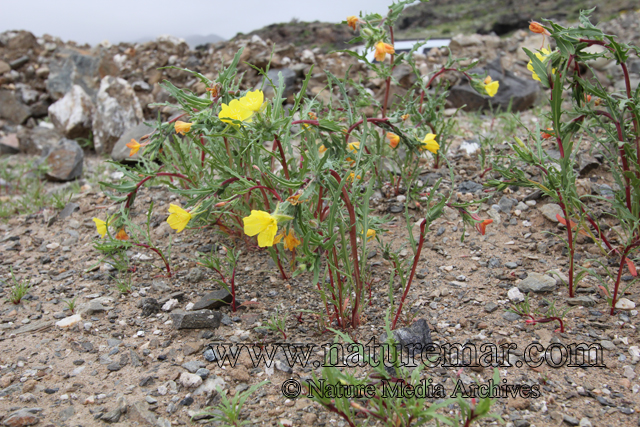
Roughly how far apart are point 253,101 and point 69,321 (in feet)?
4.01

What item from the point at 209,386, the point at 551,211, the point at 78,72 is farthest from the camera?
the point at 78,72

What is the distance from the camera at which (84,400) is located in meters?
1.36

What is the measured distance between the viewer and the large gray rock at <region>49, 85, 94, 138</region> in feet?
15.9

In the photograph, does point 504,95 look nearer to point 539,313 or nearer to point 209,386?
point 539,313

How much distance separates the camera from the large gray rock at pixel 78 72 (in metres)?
5.79

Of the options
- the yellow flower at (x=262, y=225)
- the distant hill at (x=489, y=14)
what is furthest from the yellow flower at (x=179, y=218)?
the distant hill at (x=489, y=14)

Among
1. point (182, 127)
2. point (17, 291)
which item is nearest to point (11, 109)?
point (17, 291)

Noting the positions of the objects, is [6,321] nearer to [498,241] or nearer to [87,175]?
[498,241]

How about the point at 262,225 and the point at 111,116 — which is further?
the point at 111,116

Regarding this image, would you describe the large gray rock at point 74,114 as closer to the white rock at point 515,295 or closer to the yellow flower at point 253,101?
the yellow flower at point 253,101

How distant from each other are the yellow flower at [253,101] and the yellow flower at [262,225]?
32 cm

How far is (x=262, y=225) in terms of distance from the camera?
1.22 metres

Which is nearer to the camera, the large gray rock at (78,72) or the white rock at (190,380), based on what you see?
the white rock at (190,380)

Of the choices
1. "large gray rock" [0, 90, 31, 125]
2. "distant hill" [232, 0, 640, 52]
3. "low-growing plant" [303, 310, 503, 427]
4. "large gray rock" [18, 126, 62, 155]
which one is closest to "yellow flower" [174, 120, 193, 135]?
"low-growing plant" [303, 310, 503, 427]
